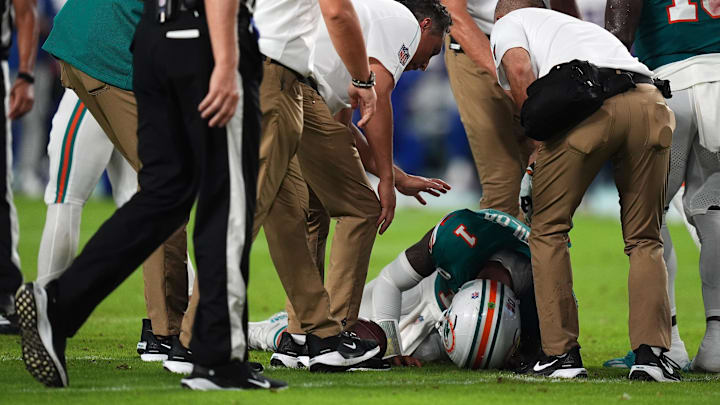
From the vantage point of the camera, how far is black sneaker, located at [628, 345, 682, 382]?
443 cm

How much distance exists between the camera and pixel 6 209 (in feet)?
17.1

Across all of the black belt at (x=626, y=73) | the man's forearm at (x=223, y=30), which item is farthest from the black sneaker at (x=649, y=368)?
the man's forearm at (x=223, y=30)

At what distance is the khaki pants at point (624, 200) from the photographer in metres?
4.48

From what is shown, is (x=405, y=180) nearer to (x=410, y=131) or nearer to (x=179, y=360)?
(x=179, y=360)

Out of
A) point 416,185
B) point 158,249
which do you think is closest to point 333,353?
point 158,249

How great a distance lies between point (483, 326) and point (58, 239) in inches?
79.3

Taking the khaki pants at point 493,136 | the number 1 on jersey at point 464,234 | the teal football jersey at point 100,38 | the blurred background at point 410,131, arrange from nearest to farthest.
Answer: the teal football jersey at point 100,38 → the number 1 on jersey at point 464,234 → the khaki pants at point 493,136 → the blurred background at point 410,131

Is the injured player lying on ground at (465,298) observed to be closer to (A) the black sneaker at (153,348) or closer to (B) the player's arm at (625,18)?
(A) the black sneaker at (153,348)

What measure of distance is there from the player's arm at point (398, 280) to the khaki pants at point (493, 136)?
2.86 feet

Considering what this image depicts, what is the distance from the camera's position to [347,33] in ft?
13.9

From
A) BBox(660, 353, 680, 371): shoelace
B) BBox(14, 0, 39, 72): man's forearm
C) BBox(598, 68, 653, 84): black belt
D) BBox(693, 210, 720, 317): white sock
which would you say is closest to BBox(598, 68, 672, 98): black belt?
BBox(598, 68, 653, 84): black belt

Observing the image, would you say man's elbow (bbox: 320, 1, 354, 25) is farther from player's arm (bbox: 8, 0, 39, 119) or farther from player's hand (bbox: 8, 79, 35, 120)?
player's hand (bbox: 8, 79, 35, 120)

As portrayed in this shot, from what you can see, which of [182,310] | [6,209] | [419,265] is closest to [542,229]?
[419,265]

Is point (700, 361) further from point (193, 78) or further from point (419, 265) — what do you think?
point (193, 78)
